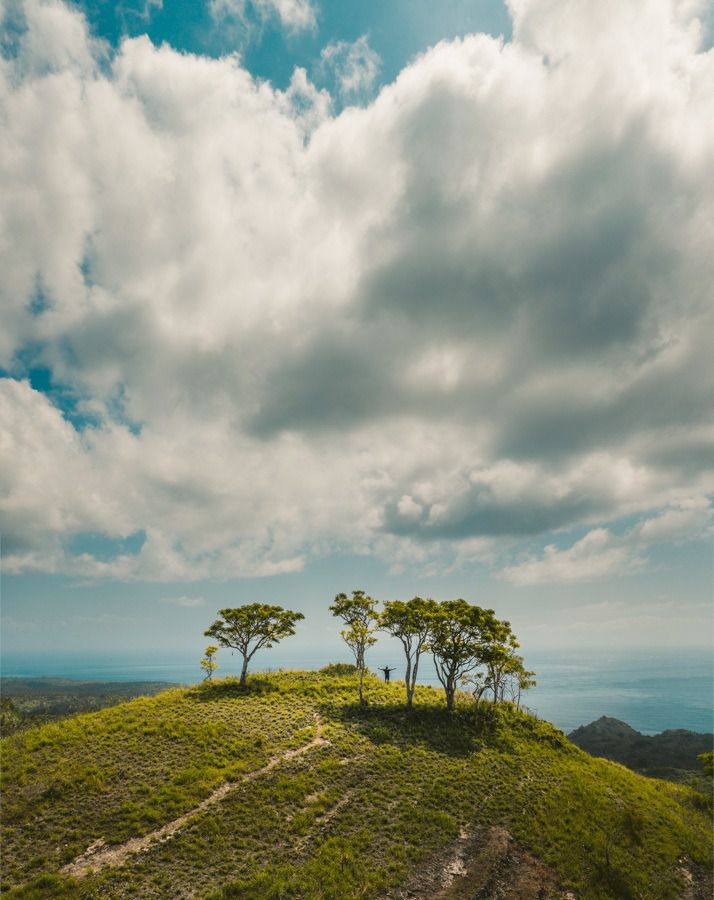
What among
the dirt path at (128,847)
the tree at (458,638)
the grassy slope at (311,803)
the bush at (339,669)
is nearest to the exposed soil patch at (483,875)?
the grassy slope at (311,803)

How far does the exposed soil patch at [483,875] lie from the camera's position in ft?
74.6

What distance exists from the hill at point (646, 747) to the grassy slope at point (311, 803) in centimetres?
12403

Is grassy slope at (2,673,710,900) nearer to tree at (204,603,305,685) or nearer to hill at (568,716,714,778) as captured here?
tree at (204,603,305,685)

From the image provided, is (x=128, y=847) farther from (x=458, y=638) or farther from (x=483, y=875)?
(x=458, y=638)

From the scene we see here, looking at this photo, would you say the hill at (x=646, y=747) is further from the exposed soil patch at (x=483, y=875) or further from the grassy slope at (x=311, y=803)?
the exposed soil patch at (x=483, y=875)

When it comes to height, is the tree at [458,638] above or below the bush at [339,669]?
above

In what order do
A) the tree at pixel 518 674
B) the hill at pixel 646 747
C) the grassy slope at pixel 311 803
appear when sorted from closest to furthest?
the grassy slope at pixel 311 803, the tree at pixel 518 674, the hill at pixel 646 747

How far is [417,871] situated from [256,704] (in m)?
26.8

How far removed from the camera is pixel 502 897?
23062 millimetres

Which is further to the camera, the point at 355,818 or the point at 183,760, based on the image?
the point at 183,760

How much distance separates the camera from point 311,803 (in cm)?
2886

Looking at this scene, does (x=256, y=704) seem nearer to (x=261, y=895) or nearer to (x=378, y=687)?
(x=378, y=687)

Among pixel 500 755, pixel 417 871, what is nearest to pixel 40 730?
pixel 417 871

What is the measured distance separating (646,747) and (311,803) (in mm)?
176503
